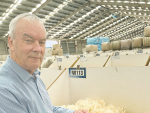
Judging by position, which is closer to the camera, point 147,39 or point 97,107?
point 97,107

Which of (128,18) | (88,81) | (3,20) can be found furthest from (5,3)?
(128,18)

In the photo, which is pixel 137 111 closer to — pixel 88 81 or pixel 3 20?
pixel 88 81

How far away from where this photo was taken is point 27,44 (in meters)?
0.69

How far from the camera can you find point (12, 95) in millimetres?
561

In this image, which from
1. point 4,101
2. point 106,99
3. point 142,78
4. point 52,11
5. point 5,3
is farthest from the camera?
point 52,11

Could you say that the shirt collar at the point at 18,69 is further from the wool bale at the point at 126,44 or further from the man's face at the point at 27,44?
the wool bale at the point at 126,44

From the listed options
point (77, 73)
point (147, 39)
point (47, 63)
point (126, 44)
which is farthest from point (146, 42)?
point (47, 63)

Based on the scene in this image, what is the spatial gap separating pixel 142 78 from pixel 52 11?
963 cm

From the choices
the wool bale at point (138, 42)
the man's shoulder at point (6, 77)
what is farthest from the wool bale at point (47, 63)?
the wool bale at point (138, 42)

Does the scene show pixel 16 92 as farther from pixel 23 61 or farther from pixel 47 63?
pixel 47 63

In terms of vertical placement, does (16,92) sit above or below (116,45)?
below

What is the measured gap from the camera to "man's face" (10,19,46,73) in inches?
26.8

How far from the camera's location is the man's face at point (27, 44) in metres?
0.68

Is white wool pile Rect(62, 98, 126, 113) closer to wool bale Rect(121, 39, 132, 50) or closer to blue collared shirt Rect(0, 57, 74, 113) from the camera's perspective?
blue collared shirt Rect(0, 57, 74, 113)
